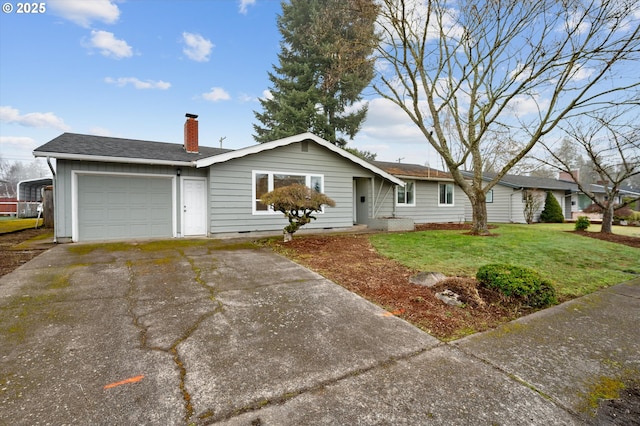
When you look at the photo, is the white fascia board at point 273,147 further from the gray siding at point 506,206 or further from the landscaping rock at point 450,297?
the gray siding at point 506,206

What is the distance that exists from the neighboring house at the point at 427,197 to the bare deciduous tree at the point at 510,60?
3.58 meters

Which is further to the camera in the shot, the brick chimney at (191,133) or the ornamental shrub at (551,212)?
the ornamental shrub at (551,212)

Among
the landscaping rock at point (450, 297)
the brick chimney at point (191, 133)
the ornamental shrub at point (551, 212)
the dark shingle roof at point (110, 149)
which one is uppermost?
the brick chimney at point (191, 133)

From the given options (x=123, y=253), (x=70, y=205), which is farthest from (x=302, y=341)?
(x=70, y=205)

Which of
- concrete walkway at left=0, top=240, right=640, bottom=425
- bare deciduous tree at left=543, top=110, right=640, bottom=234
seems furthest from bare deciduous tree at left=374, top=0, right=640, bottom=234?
concrete walkway at left=0, top=240, right=640, bottom=425

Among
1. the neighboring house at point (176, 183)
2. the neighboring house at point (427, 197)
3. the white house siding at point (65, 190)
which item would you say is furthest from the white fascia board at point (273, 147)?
the white house siding at point (65, 190)

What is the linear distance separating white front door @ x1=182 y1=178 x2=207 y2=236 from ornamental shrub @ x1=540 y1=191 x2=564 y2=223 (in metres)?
21.4

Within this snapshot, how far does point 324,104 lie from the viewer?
2123 cm

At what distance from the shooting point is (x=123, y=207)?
881 cm

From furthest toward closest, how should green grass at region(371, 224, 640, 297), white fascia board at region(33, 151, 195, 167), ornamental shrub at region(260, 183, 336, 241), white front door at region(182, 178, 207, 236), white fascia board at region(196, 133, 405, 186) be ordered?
white front door at region(182, 178, 207, 236) → white fascia board at region(196, 133, 405, 186) → ornamental shrub at region(260, 183, 336, 241) → white fascia board at region(33, 151, 195, 167) → green grass at region(371, 224, 640, 297)

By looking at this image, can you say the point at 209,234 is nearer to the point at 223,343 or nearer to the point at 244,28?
the point at 223,343

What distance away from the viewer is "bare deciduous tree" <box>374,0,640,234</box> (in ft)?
27.1

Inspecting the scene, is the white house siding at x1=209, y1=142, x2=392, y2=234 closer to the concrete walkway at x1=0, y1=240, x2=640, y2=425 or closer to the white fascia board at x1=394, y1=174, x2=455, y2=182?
the white fascia board at x1=394, y1=174, x2=455, y2=182

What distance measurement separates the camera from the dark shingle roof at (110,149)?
7.81 meters
